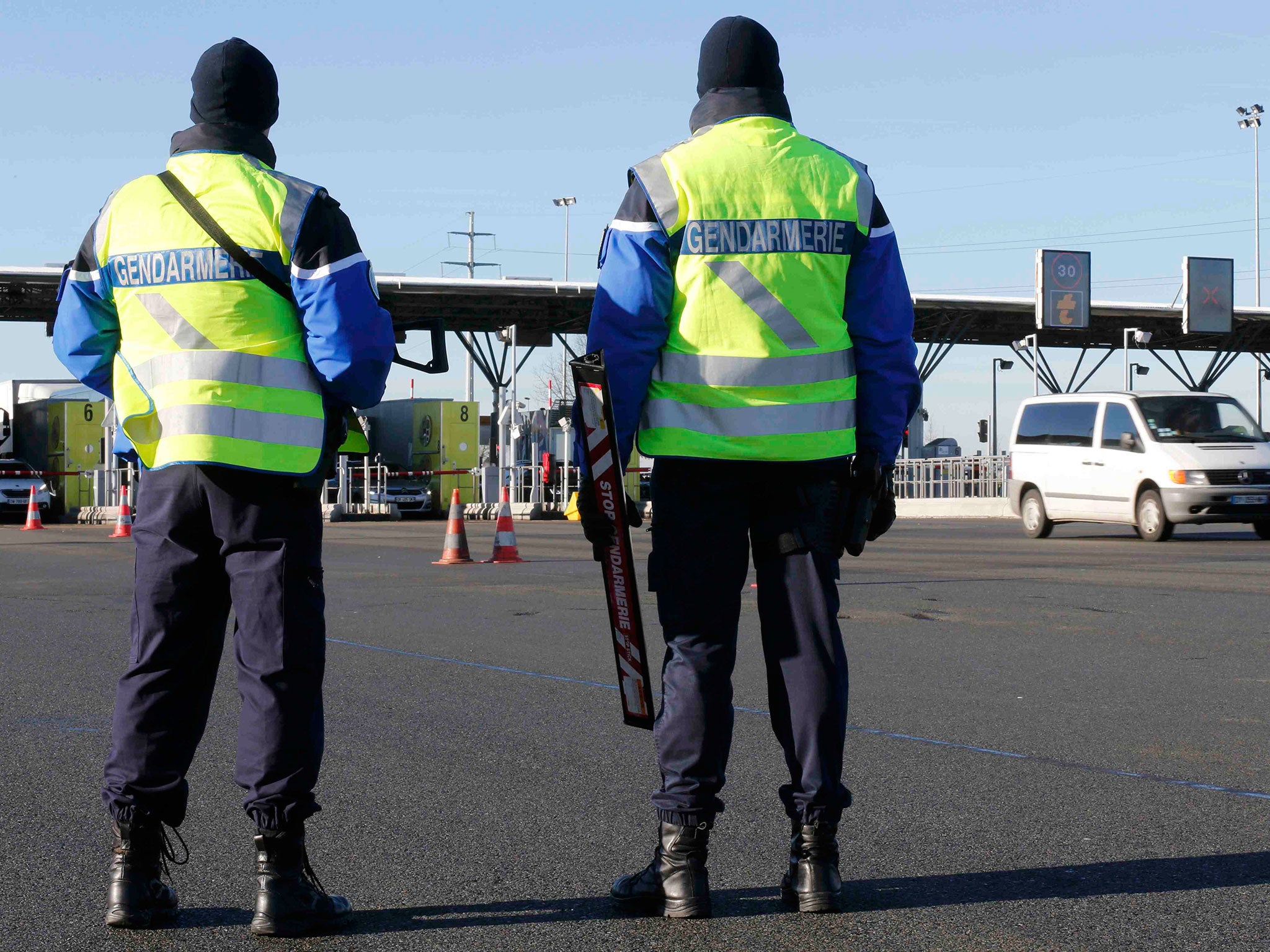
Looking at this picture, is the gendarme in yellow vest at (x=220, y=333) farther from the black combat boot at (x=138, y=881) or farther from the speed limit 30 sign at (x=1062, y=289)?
the speed limit 30 sign at (x=1062, y=289)

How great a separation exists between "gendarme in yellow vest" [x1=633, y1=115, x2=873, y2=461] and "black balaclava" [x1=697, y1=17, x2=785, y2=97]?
0.11m

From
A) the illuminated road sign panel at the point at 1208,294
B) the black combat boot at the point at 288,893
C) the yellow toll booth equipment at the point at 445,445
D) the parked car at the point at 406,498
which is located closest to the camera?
the black combat boot at the point at 288,893

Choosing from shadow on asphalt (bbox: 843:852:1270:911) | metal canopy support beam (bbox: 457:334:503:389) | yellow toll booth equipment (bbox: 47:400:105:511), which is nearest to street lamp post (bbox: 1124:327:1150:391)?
metal canopy support beam (bbox: 457:334:503:389)

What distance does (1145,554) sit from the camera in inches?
638

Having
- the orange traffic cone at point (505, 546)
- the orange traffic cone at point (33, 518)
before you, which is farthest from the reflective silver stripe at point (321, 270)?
the orange traffic cone at point (33, 518)

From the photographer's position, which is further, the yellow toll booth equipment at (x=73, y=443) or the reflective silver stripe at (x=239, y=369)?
the yellow toll booth equipment at (x=73, y=443)

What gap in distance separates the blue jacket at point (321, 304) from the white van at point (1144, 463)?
52.9 feet

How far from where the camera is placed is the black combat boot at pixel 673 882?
3.37m

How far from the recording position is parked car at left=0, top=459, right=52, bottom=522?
36688mm

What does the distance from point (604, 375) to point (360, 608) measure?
769cm

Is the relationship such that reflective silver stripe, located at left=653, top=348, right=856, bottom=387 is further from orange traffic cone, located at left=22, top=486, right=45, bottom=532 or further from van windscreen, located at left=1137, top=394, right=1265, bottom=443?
orange traffic cone, located at left=22, top=486, right=45, bottom=532

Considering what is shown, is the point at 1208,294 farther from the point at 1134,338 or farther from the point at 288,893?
the point at 288,893

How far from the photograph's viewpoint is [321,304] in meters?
3.44

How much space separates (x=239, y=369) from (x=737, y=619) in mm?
1191
